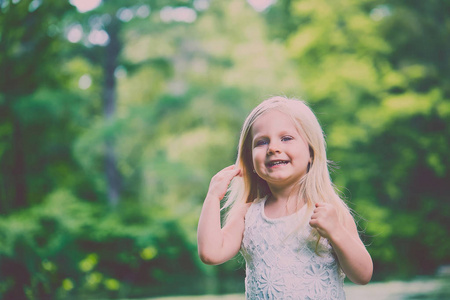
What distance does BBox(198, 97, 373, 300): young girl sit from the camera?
1344 mm

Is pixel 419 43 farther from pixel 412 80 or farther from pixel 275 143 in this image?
pixel 275 143

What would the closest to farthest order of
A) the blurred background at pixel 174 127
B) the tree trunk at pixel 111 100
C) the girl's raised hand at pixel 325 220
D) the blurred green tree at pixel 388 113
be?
the girl's raised hand at pixel 325 220 < the blurred background at pixel 174 127 < the tree trunk at pixel 111 100 < the blurred green tree at pixel 388 113

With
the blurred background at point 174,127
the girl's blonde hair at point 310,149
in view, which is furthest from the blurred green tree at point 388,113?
the girl's blonde hair at point 310,149

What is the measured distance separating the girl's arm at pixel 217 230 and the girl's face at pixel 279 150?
12cm

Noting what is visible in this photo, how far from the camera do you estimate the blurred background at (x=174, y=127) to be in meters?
10.2

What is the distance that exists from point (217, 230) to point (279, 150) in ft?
0.88

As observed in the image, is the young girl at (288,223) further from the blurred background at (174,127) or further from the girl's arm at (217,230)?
the blurred background at (174,127)

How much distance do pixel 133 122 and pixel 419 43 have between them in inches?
325

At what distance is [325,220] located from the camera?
1284mm

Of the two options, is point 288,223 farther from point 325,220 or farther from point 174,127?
point 174,127

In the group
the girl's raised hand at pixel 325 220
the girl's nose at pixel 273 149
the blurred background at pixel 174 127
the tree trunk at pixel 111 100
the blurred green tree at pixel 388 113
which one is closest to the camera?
the girl's raised hand at pixel 325 220

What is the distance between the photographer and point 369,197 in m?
13.5

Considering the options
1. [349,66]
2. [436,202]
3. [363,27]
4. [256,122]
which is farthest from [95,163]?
[256,122]

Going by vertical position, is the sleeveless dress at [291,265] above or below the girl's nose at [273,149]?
below
